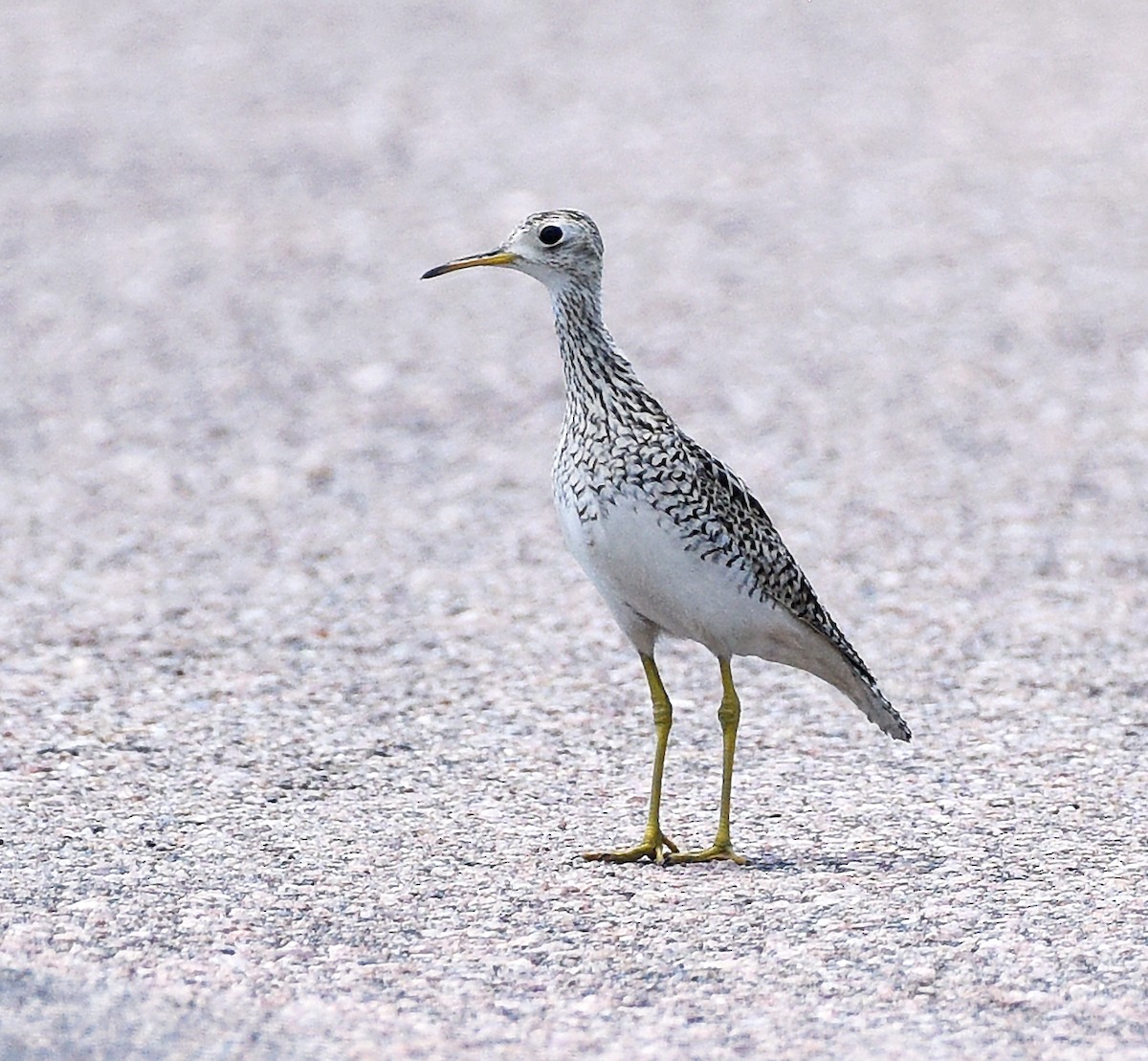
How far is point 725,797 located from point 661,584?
2.40 ft

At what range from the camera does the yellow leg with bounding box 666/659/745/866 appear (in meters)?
6.05

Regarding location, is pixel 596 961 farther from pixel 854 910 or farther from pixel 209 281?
pixel 209 281

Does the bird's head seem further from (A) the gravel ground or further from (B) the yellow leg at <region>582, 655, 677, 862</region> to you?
(A) the gravel ground

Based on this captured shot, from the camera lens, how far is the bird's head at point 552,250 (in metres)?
6.11

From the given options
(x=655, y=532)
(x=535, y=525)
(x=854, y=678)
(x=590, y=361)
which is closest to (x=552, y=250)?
(x=590, y=361)

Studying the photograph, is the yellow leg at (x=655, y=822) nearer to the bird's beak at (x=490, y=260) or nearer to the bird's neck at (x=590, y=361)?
the bird's neck at (x=590, y=361)

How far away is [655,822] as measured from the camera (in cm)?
609

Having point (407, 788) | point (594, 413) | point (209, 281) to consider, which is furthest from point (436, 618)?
point (209, 281)

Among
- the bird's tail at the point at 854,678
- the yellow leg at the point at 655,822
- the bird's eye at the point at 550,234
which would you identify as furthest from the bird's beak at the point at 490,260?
the bird's tail at the point at 854,678

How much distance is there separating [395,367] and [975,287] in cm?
398

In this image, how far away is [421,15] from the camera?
2055cm

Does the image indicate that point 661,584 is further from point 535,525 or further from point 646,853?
point 535,525

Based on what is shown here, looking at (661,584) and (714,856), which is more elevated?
(661,584)

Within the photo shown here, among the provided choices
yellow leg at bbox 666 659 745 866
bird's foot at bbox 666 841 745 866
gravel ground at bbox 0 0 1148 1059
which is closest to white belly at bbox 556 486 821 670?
yellow leg at bbox 666 659 745 866
